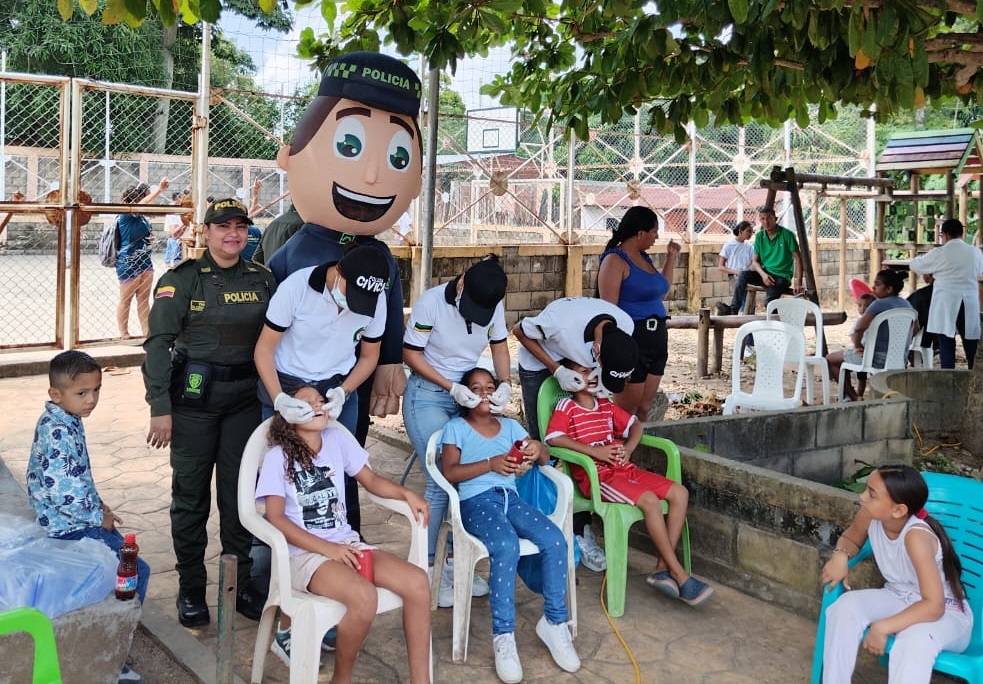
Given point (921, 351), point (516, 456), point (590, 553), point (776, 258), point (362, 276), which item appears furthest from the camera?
point (776, 258)

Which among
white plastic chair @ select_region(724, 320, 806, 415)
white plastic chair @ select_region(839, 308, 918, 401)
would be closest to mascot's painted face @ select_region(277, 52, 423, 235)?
white plastic chair @ select_region(724, 320, 806, 415)

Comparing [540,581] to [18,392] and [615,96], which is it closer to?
[615,96]

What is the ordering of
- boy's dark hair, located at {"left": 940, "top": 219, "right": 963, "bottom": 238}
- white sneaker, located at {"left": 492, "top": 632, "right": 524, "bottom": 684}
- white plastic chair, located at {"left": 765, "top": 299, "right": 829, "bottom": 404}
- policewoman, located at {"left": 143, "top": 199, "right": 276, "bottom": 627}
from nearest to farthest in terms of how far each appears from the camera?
white sneaker, located at {"left": 492, "top": 632, "right": 524, "bottom": 684}
policewoman, located at {"left": 143, "top": 199, "right": 276, "bottom": 627}
white plastic chair, located at {"left": 765, "top": 299, "right": 829, "bottom": 404}
boy's dark hair, located at {"left": 940, "top": 219, "right": 963, "bottom": 238}

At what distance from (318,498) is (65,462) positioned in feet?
2.88

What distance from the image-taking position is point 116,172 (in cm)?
1728

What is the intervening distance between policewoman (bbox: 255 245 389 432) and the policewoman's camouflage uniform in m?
0.11

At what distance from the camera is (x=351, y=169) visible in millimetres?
4422

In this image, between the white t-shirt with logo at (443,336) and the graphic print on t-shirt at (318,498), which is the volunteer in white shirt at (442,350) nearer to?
the white t-shirt with logo at (443,336)

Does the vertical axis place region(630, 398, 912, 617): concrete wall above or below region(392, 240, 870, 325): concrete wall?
below

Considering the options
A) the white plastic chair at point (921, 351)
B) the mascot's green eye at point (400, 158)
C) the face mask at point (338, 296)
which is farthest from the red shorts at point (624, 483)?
the white plastic chair at point (921, 351)

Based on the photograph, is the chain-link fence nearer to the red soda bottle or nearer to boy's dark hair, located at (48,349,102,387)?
boy's dark hair, located at (48,349,102,387)

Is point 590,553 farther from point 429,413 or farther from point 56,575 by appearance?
point 56,575

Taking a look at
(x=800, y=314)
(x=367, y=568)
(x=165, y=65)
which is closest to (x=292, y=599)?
(x=367, y=568)

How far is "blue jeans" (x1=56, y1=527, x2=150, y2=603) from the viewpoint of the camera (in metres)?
3.47
